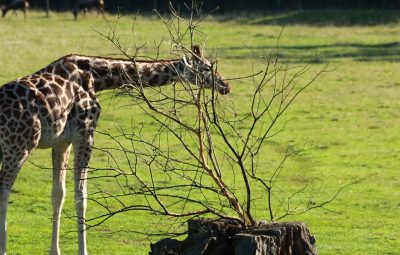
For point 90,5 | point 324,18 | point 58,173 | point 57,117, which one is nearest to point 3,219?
point 58,173

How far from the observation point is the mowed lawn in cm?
1311

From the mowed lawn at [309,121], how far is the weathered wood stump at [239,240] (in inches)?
68.2

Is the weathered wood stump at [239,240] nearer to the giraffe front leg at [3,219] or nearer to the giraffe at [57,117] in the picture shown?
the giraffe at [57,117]

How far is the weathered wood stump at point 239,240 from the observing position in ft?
24.0

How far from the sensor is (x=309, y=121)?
74.5 ft

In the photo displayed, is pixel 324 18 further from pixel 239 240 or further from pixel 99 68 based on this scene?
pixel 239 240

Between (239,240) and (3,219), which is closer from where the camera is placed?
(239,240)

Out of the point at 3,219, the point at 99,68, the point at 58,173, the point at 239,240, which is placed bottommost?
the point at 3,219

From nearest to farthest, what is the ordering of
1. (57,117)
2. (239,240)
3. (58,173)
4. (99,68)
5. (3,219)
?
(239,240), (3,219), (57,117), (58,173), (99,68)

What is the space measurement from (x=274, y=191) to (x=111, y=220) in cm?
308

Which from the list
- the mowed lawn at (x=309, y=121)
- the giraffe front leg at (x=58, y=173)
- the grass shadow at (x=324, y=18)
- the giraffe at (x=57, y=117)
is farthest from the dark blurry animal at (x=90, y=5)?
the giraffe front leg at (x=58, y=173)

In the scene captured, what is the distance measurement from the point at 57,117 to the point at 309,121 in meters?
11.9

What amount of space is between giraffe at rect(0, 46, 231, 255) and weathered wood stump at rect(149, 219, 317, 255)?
3.23 m

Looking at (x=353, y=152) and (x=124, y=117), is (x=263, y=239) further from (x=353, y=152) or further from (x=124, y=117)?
(x=124, y=117)
